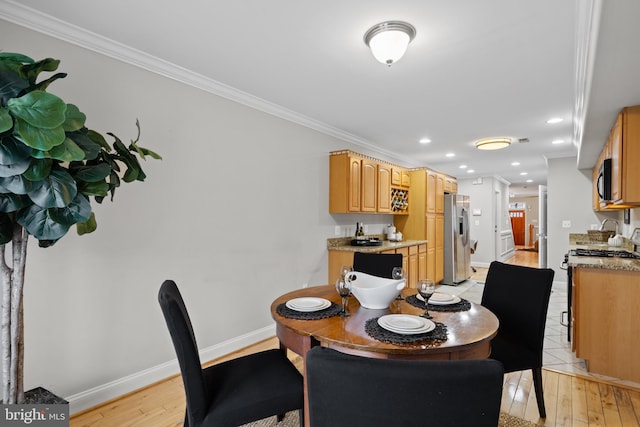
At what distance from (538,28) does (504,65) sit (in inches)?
19.1

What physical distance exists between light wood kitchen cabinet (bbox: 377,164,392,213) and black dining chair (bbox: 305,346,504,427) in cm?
408

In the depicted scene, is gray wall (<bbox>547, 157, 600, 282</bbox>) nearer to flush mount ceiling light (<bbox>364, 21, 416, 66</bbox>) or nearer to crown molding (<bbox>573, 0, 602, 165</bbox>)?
crown molding (<bbox>573, 0, 602, 165</bbox>)

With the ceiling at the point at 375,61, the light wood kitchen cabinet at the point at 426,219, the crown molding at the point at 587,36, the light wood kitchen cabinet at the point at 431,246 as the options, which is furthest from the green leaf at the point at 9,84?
the light wood kitchen cabinet at the point at 431,246

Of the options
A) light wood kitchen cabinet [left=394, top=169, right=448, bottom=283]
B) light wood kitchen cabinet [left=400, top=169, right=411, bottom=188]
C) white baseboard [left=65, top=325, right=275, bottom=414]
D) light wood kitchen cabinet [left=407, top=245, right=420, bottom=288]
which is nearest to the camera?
white baseboard [left=65, top=325, right=275, bottom=414]

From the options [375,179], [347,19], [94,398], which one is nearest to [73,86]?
[347,19]

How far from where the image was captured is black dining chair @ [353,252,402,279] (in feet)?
8.80

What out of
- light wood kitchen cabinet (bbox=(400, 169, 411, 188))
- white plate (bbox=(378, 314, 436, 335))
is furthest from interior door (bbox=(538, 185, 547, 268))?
white plate (bbox=(378, 314, 436, 335))

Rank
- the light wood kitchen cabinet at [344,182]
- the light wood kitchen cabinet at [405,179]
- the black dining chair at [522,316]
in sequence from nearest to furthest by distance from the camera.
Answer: the black dining chair at [522,316]
the light wood kitchen cabinet at [344,182]
the light wood kitchen cabinet at [405,179]

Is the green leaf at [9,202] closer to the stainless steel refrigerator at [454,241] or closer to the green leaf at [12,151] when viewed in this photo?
the green leaf at [12,151]

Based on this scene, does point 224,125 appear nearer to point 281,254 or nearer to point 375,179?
point 281,254

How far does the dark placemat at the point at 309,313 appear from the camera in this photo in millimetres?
1655

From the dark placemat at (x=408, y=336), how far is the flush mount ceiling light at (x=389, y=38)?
5.29 ft

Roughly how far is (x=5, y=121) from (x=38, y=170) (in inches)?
7.9

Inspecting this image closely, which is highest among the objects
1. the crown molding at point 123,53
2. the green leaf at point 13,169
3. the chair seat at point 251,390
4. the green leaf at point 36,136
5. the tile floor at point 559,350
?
the crown molding at point 123,53
